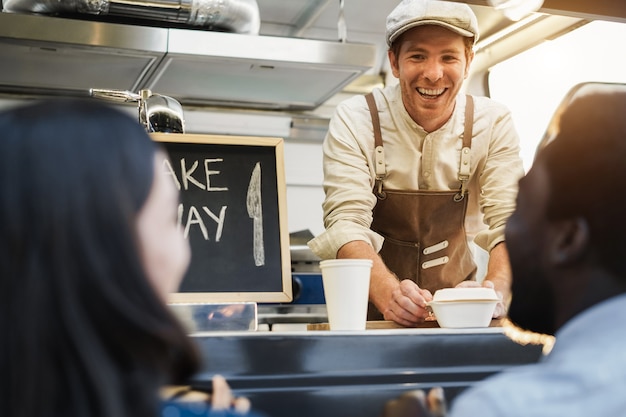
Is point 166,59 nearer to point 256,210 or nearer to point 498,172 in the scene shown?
point 498,172

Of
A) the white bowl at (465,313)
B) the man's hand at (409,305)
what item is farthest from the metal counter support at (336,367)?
the man's hand at (409,305)

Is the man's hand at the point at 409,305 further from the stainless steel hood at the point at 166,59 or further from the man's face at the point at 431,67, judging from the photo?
the stainless steel hood at the point at 166,59

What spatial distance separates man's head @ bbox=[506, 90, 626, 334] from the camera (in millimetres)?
882

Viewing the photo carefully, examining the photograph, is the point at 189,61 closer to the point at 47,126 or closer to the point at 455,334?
the point at 455,334

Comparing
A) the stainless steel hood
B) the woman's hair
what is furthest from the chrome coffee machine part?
the stainless steel hood

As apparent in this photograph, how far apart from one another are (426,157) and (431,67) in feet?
0.88

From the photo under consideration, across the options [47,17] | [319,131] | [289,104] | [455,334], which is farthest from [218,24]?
[455,334]

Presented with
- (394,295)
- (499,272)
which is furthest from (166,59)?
(394,295)

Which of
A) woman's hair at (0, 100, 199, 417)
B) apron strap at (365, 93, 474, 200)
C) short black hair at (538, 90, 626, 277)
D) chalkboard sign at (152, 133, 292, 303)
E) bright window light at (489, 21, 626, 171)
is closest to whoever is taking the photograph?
woman's hair at (0, 100, 199, 417)

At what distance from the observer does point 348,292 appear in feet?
5.00

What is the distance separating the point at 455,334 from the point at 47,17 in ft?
8.69

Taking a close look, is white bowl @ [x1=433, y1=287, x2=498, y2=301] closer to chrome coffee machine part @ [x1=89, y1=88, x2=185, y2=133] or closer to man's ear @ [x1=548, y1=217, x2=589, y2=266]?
man's ear @ [x1=548, y1=217, x2=589, y2=266]

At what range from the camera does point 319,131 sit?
5.79 metres

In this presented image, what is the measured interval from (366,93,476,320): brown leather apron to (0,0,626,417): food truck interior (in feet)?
1.14
